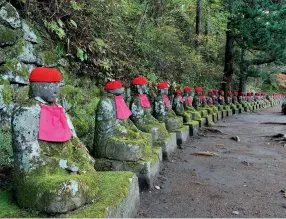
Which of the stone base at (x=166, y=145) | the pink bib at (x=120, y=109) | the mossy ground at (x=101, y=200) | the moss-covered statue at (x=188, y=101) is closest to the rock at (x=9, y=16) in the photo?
the pink bib at (x=120, y=109)

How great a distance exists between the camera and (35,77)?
10.3ft

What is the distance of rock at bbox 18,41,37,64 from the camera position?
564 centimetres

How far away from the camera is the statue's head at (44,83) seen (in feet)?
10.3

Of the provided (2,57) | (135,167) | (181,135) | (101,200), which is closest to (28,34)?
(2,57)

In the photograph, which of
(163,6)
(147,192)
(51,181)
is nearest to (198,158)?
(147,192)

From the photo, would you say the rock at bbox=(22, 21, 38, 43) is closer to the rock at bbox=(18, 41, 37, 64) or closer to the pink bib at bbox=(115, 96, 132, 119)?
the rock at bbox=(18, 41, 37, 64)

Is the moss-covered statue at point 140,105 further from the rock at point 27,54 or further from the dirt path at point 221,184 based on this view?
the rock at point 27,54

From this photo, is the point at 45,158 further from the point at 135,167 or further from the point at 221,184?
the point at 221,184

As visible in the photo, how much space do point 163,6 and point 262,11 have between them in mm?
5288

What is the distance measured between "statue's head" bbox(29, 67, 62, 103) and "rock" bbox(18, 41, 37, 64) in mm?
2674

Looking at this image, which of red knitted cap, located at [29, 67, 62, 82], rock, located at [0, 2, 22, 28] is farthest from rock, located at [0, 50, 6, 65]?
red knitted cap, located at [29, 67, 62, 82]

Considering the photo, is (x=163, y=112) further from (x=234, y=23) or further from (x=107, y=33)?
(x=234, y=23)

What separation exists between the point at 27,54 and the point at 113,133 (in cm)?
222

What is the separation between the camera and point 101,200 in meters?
3.21
